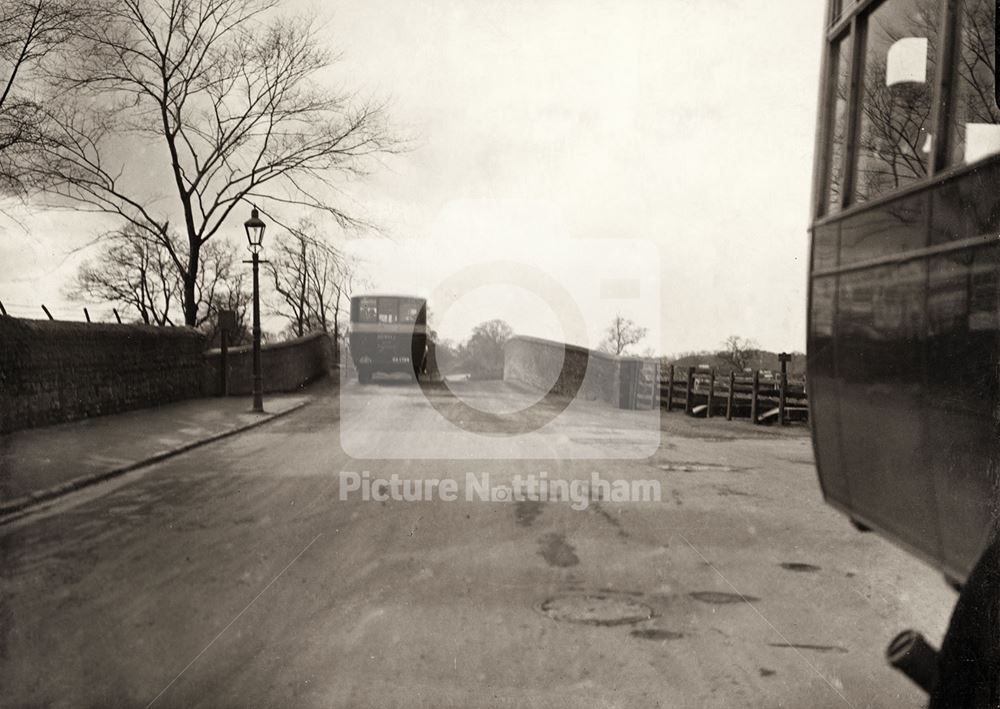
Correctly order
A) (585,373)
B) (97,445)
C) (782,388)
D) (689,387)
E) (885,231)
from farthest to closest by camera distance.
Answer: (585,373)
(689,387)
(782,388)
(97,445)
(885,231)

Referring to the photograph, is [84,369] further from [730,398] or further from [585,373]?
[585,373]

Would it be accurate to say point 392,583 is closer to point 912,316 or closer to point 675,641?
point 675,641

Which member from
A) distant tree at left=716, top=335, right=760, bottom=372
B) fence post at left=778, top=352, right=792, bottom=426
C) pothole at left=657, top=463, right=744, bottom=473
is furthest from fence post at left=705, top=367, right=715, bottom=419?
pothole at left=657, top=463, right=744, bottom=473

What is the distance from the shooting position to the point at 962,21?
6.81 ft

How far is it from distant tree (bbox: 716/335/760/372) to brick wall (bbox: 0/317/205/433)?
16.3 m

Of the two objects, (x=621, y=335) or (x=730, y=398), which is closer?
(x=730, y=398)

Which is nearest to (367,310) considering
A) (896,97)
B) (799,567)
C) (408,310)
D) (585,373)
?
(408,310)

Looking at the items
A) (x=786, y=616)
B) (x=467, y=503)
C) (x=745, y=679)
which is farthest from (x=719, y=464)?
(x=745, y=679)

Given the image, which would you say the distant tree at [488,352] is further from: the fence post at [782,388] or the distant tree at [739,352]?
the fence post at [782,388]

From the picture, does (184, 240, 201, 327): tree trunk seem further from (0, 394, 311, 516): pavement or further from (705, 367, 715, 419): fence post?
(705, 367, 715, 419): fence post

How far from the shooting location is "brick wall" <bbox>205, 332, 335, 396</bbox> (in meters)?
18.3

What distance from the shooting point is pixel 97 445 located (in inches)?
377

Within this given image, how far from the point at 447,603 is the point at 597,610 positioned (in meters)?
0.79

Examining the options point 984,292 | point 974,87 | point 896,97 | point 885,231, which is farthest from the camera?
point 896,97
